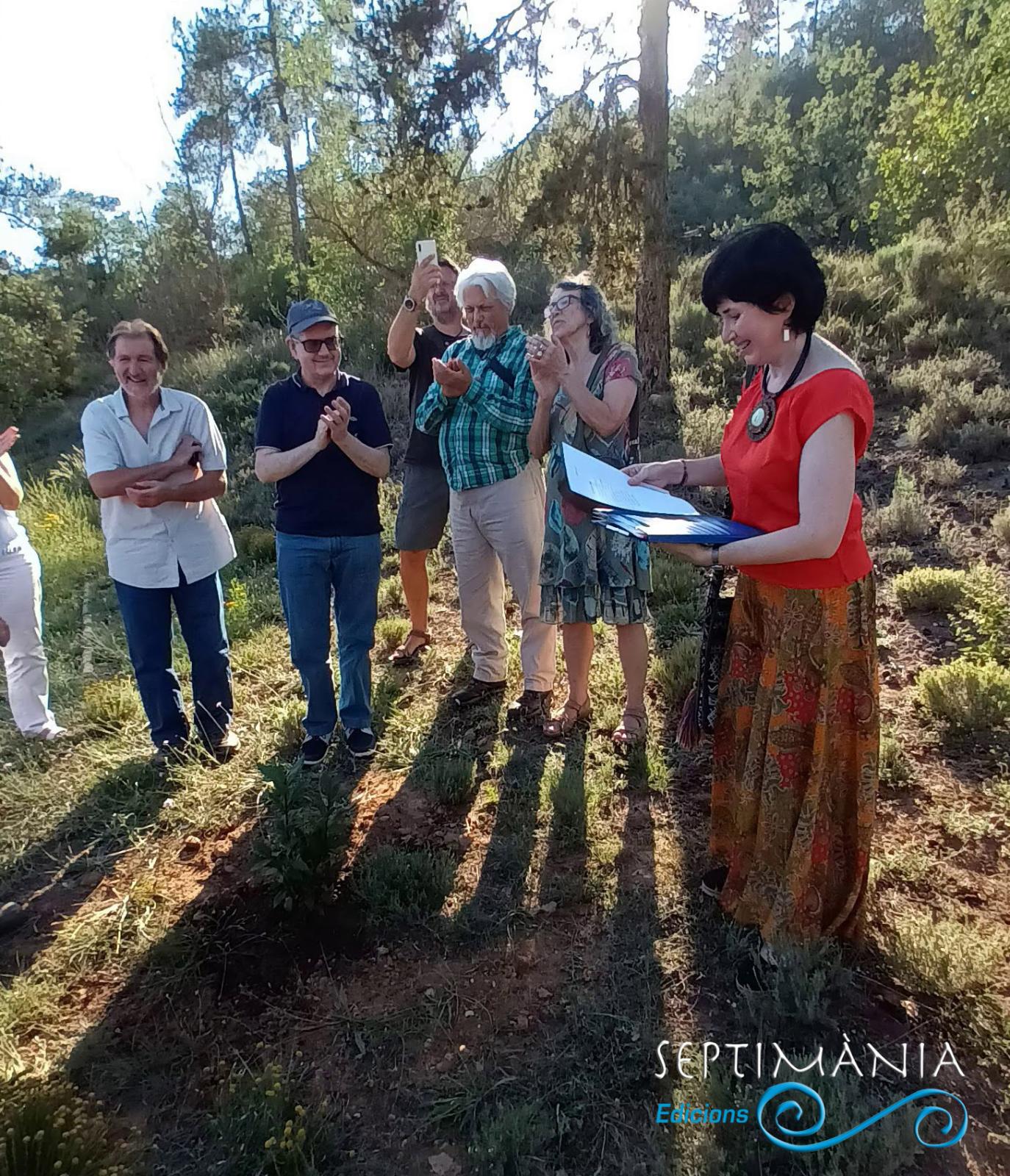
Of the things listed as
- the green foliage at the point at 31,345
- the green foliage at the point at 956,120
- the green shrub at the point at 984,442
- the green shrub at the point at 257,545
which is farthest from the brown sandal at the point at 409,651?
the green foliage at the point at 31,345

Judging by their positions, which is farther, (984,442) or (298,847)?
(984,442)

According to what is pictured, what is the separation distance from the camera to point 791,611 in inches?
82.4

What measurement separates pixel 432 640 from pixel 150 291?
16.4 meters

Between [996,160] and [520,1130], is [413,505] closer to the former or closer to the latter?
[520,1130]

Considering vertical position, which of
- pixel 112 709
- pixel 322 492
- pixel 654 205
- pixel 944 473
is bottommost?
pixel 112 709

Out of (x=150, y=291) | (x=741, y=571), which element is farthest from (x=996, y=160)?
(x=150, y=291)

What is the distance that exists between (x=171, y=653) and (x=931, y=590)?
413cm

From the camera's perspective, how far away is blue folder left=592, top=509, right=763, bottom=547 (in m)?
1.91

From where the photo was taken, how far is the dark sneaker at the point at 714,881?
103 inches

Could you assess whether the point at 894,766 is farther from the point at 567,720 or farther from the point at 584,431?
the point at 584,431

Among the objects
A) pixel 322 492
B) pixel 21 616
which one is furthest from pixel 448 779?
pixel 21 616

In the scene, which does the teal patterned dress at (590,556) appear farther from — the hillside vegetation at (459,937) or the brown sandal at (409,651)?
the brown sandal at (409,651)

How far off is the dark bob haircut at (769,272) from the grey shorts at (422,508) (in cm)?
247

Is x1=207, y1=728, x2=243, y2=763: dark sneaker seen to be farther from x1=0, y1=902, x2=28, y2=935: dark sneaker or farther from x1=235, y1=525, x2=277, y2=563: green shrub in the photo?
x1=235, y1=525, x2=277, y2=563: green shrub
